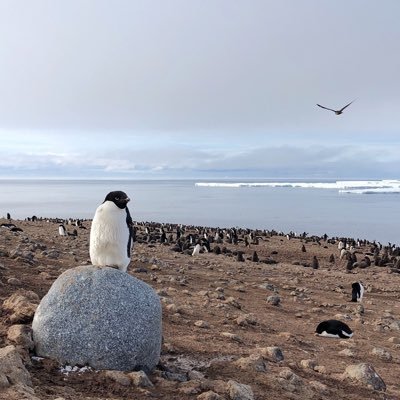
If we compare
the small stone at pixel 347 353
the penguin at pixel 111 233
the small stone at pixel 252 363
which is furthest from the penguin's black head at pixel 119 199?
the small stone at pixel 347 353

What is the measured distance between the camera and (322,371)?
700 cm

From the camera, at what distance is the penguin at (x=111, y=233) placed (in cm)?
653

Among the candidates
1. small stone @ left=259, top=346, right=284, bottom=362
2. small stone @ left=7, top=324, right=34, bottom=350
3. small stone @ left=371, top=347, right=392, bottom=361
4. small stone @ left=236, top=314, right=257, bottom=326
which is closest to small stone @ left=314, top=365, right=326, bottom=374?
small stone @ left=259, top=346, right=284, bottom=362

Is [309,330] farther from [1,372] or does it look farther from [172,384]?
[1,372]

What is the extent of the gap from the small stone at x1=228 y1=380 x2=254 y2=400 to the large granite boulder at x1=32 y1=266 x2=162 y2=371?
926 millimetres

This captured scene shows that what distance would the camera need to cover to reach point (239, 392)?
5.25 meters

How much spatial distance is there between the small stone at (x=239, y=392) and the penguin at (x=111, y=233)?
2.21m

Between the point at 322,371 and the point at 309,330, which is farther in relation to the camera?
the point at 309,330

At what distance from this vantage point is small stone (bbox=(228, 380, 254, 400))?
17.1ft

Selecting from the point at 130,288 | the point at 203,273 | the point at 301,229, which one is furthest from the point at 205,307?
the point at 301,229

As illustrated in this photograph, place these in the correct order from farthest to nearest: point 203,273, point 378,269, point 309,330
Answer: point 378,269 < point 203,273 < point 309,330

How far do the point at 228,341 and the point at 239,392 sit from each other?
245 centimetres

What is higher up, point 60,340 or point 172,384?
point 60,340

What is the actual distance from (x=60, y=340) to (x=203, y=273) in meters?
10.7
